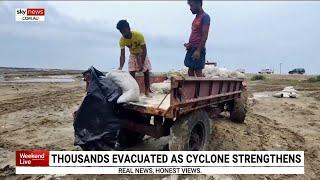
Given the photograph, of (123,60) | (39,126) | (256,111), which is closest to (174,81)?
(123,60)

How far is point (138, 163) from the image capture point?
5.65m

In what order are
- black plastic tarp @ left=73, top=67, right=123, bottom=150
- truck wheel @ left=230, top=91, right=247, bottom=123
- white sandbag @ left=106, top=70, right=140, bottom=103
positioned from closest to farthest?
black plastic tarp @ left=73, top=67, right=123, bottom=150, white sandbag @ left=106, top=70, right=140, bottom=103, truck wheel @ left=230, top=91, right=247, bottom=123

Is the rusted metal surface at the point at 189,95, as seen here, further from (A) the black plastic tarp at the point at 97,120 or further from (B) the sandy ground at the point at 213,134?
(B) the sandy ground at the point at 213,134

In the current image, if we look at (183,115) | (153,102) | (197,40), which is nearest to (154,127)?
(153,102)

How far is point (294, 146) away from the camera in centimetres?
801

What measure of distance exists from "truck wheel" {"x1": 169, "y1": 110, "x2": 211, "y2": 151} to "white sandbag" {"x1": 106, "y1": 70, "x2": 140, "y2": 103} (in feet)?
Result: 2.61

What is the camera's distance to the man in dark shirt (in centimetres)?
704

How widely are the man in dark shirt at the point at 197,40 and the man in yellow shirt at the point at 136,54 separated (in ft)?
2.65

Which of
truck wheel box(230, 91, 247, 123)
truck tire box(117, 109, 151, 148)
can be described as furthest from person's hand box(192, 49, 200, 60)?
truck wheel box(230, 91, 247, 123)

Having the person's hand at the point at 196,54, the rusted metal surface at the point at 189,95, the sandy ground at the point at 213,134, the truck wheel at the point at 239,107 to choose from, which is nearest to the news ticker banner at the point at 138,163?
the sandy ground at the point at 213,134

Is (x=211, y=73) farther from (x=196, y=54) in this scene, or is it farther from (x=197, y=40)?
(x=196, y=54)

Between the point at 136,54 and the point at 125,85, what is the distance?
1.47 m

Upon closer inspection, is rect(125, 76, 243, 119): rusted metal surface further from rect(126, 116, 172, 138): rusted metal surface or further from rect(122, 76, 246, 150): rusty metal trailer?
rect(126, 116, 172, 138): rusted metal surface

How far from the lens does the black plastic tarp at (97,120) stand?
566 centimetres
